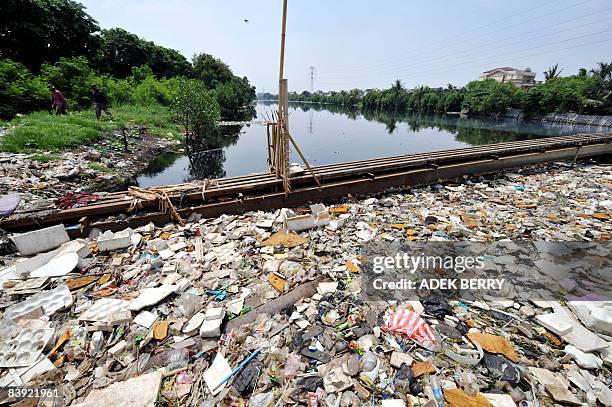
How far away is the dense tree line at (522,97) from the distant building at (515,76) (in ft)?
47.2

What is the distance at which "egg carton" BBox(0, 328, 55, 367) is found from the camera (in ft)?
6.94

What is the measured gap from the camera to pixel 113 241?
3598 mm

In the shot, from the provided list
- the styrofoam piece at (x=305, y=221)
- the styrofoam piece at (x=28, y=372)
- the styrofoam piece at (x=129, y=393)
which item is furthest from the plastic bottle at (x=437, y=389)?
the styrofoam piece at (x=28, y=372)

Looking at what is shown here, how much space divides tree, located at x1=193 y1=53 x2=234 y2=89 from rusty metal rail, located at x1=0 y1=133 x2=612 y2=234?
43976mm

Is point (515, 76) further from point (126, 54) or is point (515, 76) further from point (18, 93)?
point (18, 93)

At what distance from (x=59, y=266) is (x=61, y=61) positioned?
21813mm

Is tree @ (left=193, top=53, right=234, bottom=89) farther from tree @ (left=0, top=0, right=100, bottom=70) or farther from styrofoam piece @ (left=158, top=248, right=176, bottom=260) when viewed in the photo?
styrofoam piece @ (left=158, top=248, right=176, bottom=260)

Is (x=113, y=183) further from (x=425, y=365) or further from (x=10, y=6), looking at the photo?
(x=10, y=6)

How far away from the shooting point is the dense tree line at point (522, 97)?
3128 cm

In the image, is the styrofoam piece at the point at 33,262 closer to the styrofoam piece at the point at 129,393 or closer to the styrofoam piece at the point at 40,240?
the styrofoam piece at the point at 40,240

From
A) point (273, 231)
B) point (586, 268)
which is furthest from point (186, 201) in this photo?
point (586, 268)

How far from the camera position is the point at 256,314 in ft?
8.60

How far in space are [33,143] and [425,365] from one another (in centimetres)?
1127

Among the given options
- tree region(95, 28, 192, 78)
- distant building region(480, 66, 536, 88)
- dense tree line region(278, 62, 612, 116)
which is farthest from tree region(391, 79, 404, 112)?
tree region(95, 28, 192, 78)
